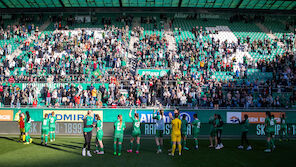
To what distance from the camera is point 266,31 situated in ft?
133

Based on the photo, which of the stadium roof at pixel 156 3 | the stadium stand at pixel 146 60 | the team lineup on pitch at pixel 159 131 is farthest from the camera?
the stadium roof at pixel 156 3

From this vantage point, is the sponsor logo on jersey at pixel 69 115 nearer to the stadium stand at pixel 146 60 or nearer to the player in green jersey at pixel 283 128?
the stadium stand at pixel 146 60

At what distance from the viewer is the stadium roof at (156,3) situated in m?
40.1

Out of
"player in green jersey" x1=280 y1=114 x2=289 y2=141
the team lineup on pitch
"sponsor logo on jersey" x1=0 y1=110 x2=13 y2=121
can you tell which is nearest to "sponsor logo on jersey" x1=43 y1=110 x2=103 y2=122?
the team lineup on pitch

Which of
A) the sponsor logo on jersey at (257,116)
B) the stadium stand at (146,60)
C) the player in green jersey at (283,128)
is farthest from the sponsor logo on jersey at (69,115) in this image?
the player in green jersey at (283,128)

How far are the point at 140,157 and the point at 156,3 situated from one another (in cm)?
3251

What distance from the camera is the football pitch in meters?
11.3

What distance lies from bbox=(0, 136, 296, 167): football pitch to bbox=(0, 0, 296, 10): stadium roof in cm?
2920

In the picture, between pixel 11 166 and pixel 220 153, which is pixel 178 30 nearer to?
pixel 220 153

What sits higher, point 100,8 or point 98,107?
point 100,8

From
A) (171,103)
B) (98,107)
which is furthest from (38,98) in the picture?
(171,103)

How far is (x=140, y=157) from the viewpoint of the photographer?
12633 mm

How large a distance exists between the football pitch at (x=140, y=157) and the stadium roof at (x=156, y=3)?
29202 millimetres

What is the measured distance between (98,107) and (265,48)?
24366 millimetres
